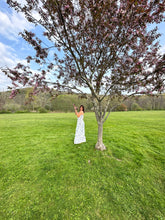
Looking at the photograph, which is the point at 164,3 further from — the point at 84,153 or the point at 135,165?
the point at 84,153

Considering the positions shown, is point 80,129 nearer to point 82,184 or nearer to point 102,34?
point 82,184

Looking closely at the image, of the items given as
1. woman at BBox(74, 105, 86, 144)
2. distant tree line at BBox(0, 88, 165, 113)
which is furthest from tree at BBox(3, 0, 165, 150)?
distant tree line at BBox(0, 88, 165, 113)

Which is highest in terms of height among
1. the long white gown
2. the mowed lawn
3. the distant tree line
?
the distant tree line

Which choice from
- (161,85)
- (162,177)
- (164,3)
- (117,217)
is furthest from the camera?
(162,177)

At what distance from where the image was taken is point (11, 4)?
2.90 metres

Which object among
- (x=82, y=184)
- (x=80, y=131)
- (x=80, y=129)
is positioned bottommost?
(x=82, y=184)

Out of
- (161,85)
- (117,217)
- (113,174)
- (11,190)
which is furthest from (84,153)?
(161,85)

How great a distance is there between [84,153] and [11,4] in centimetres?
669

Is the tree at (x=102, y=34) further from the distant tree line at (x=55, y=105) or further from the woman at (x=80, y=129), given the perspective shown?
the distant tree line at (x=55, y=105)

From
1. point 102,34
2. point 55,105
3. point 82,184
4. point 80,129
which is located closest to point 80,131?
point 80,129

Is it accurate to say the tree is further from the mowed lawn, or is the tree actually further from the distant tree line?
the distant tree line

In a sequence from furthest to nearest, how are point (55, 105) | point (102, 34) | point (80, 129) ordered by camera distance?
point (55, 105) < point (80, 129) < point (102, 34)

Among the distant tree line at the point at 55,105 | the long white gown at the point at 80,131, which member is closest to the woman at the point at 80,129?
the long white gown at the point at 80,131

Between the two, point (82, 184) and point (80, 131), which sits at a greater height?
point (80, 131)
